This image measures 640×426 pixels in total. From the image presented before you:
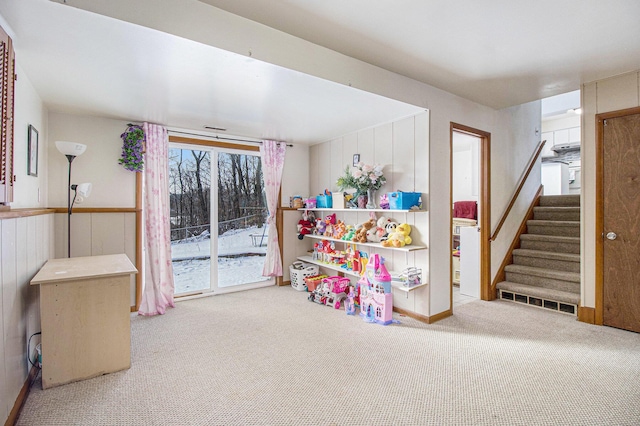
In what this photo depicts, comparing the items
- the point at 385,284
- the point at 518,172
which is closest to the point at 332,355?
the point at 385,284

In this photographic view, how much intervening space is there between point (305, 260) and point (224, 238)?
1.24 metres

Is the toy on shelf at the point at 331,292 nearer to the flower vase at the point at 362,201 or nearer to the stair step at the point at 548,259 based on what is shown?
the flower vase at the point at 362,201

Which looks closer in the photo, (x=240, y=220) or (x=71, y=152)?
(x=71, y=152)

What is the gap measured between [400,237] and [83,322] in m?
2.83

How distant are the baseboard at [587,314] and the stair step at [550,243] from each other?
3.59ft

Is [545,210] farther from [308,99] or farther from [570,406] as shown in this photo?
[308,99]

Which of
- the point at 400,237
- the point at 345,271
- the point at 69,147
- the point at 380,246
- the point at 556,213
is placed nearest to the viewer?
the point at 69,147

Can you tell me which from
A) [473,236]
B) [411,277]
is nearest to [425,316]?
[411,277]

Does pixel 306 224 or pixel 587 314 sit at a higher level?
pixel 306 224

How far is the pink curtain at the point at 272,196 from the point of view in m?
4.63

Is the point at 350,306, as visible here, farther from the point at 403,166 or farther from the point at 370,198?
the point at 403,166

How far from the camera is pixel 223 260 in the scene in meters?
4.48

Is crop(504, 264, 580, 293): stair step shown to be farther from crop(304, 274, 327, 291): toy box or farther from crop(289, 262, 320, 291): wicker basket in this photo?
crop(289, 262, 320, 291): wicker basket

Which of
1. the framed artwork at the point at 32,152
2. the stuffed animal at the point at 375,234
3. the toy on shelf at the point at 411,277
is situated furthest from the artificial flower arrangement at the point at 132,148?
the toy on shelf at the point at 411,277
